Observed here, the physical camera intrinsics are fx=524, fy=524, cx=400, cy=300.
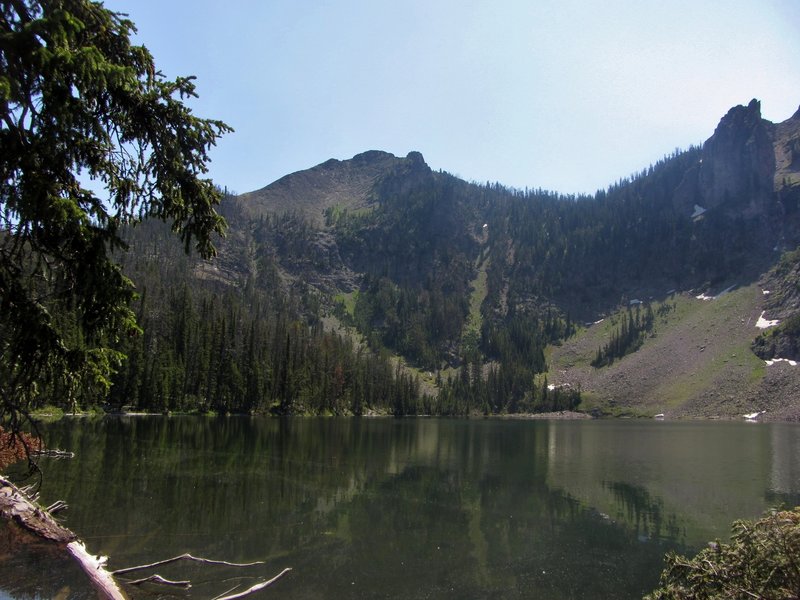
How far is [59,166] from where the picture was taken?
27.0 ft

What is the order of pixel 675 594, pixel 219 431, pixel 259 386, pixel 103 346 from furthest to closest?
pixel 259 386 → pixel 219 431 → pixel 675 594 → pixel 103 346

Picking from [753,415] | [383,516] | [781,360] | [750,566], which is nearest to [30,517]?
[383,516]

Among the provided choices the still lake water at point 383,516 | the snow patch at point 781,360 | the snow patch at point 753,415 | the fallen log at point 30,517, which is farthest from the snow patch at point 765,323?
the fallen log at point 30,517

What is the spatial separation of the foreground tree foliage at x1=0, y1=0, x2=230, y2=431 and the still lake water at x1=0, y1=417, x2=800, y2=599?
913 cm

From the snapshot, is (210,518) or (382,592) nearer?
(382,592)

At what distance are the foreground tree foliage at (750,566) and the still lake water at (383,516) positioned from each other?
22.4ft

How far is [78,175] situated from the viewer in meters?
9.17

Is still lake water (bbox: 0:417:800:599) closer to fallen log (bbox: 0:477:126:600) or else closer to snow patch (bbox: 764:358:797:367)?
fallen log (bbox: 0:477:126:600)

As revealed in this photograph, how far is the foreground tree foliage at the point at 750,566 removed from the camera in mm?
9953

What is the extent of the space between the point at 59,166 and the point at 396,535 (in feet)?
68.0

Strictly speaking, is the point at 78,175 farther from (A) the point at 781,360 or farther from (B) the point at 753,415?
(A) the point at 781,360

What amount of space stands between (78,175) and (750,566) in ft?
48.9

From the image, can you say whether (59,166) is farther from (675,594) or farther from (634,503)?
(634,503)

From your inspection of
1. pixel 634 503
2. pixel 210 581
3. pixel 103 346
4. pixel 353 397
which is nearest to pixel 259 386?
pixel 353 397
